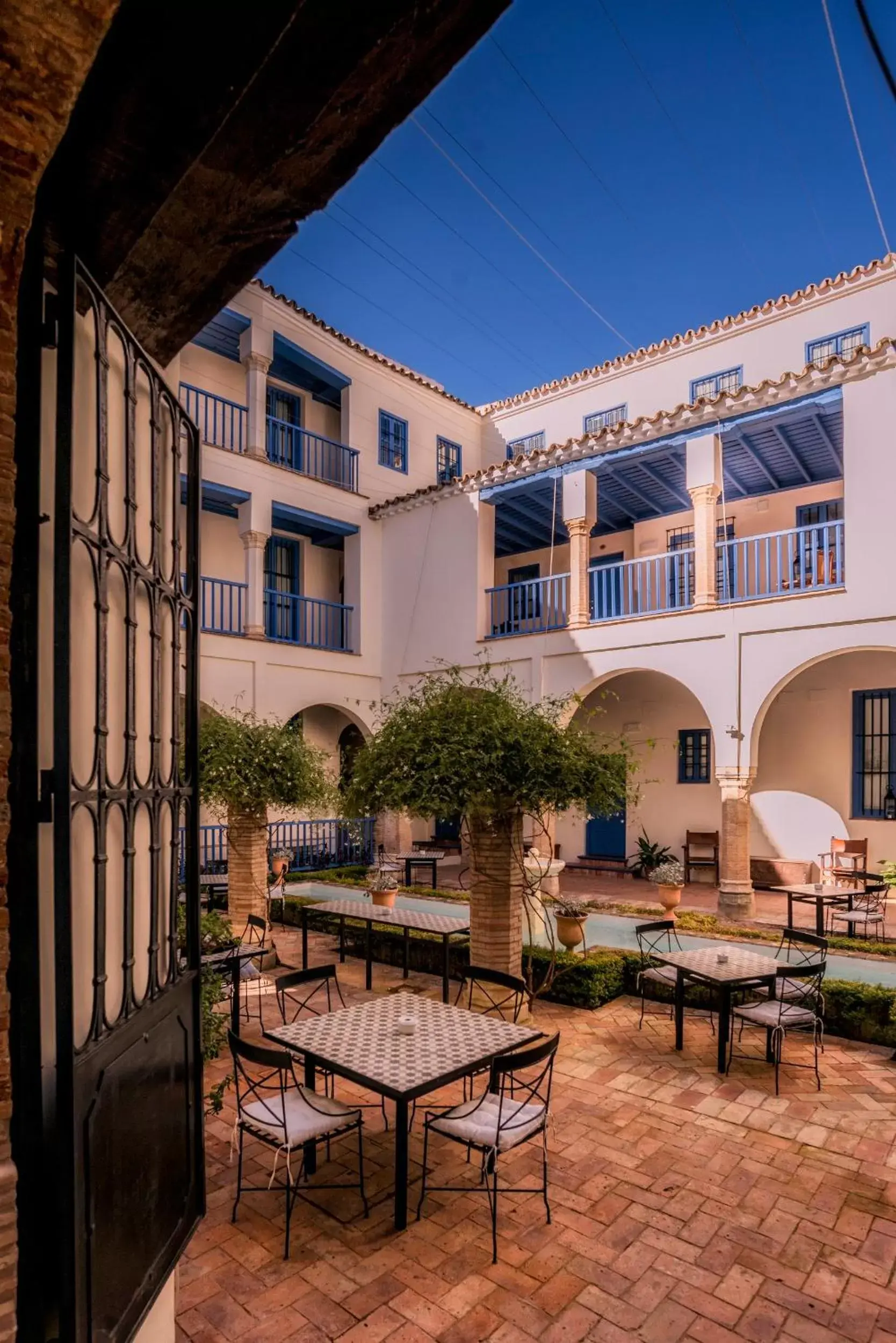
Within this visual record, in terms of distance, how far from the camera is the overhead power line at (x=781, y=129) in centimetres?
391

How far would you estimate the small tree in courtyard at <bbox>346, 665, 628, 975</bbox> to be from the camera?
6.45 m

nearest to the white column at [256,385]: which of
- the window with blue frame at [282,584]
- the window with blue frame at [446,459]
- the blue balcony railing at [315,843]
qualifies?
the window with blue frame at [282,584]

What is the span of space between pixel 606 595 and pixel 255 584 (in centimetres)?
631

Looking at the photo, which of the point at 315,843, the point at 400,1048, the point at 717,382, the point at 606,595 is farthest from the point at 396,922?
the point at 717,382

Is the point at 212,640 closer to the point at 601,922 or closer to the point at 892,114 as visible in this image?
the point at 601,922

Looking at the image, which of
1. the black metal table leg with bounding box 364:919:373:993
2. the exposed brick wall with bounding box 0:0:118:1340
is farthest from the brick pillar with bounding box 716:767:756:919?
the exposed brick wall with bounding box 0:0:118:1340

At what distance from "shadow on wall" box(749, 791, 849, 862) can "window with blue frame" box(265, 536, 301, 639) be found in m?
9.42

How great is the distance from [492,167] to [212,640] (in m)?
9.84

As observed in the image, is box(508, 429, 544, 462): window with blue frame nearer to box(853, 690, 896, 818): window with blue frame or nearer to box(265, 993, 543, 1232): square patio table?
box(853, 690, 896, 818): window with blue frame

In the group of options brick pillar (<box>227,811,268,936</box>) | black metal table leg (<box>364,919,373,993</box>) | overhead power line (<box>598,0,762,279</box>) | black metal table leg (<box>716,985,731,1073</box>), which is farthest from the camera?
brick pillar (<box>227,811,268,936</box>)

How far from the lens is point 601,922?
10508 mm

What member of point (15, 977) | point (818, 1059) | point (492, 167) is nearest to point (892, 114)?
point (492, 167)

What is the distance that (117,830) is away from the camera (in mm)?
2484

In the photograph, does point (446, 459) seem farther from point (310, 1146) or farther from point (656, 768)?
point (310, 1146)
